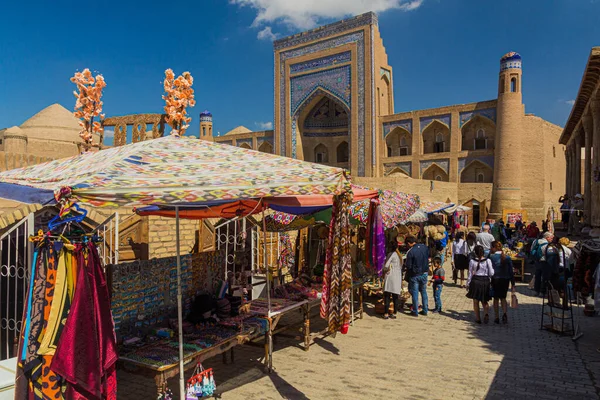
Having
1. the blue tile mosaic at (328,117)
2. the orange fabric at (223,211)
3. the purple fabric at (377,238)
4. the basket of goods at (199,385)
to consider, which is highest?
the blue tile mosaic at (328,117)

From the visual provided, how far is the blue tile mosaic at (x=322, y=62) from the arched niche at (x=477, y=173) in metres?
10.4

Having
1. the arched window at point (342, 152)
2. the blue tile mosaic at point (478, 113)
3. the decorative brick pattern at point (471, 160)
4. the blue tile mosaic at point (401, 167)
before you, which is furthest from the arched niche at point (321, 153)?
the blue tile mosaic at point (478, 113)

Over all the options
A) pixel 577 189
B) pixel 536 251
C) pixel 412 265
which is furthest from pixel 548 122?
pixel 412 265

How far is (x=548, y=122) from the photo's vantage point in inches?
1118

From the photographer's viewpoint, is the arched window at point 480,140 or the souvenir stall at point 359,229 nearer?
the souvenir stall at point 359,229

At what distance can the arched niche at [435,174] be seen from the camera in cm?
2980

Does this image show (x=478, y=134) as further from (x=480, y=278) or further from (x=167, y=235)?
(x=167, y=235)

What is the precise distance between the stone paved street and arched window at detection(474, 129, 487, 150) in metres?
23.7

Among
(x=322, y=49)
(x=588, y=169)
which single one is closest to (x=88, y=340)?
(x=588, y=169)

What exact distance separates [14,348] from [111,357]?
7.46ft

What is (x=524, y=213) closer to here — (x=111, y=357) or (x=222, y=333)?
(x=222, y=333)

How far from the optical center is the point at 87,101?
8031 mm

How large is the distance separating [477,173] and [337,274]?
26766 millimetres

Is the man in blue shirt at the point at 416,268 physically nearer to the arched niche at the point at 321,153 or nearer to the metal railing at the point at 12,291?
the metal railing at the point at 12,291
